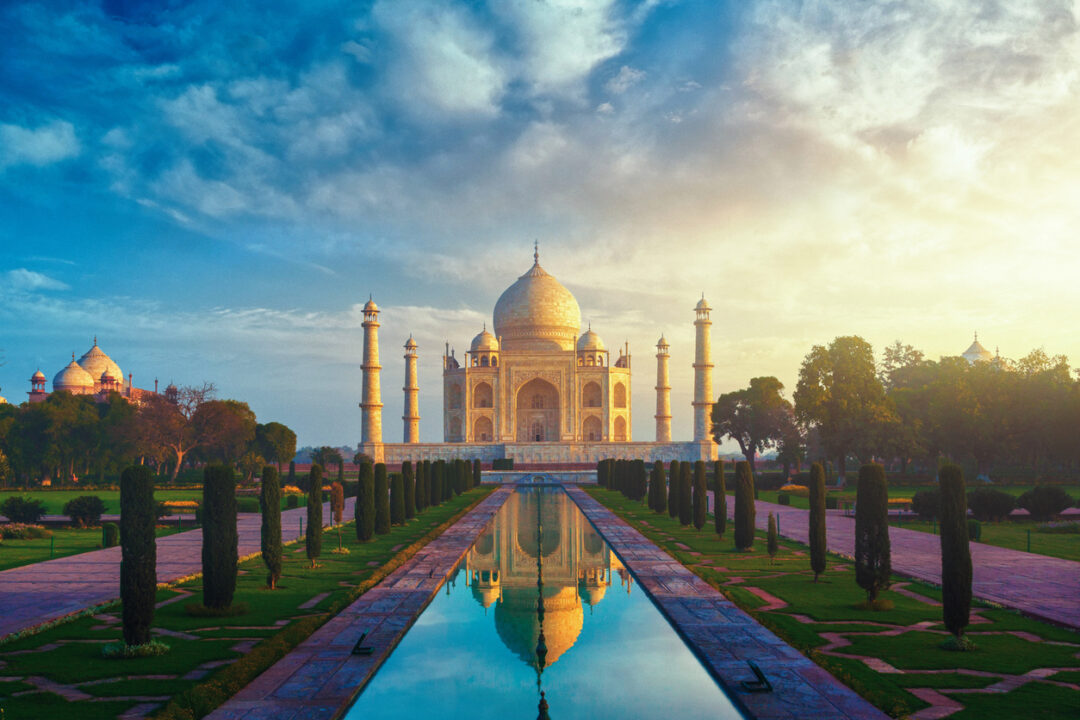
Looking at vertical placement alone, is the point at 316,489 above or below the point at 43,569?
above

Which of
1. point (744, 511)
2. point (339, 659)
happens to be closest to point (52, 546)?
point (339, 659)

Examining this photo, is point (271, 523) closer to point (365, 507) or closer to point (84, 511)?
point (365, 507)

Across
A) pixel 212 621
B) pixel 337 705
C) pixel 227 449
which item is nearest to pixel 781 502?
pixel 212 621

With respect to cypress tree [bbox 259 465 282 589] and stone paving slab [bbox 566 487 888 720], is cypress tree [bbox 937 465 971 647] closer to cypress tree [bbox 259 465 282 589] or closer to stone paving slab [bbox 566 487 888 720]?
stone paving slab [bbox 566 487 888 720]

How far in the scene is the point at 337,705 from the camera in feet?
19.8

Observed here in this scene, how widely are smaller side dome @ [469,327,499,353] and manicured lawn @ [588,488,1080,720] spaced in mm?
43148

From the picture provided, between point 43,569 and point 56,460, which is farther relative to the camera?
point 56,460

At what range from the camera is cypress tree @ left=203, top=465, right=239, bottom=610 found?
9.10 m

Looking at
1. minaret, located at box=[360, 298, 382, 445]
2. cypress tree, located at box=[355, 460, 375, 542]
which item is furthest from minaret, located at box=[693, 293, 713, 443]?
cypress tree, located at box=[355, 460, 375, 542]

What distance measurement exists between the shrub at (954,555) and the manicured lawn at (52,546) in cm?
1257

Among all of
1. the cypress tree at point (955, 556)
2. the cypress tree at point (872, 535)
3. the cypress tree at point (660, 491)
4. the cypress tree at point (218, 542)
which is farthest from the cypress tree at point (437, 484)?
the cypress tree at point (955, 556)

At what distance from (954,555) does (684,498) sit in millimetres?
10774

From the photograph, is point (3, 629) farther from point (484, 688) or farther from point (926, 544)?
point (926, 544)

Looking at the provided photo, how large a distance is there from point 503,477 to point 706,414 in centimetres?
1355
